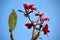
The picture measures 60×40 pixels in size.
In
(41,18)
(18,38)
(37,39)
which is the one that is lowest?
(18,38)

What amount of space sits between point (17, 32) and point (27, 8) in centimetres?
55

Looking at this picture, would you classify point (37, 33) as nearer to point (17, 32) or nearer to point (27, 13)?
point (27, 13)

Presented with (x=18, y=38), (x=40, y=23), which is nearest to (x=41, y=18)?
(x=40, y=23)

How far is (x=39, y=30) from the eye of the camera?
591 mm

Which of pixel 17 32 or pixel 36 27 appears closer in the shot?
pixel 36 27

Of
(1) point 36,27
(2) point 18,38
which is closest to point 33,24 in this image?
(1) point 36,27

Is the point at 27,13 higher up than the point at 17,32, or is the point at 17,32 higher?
the point at 27,13

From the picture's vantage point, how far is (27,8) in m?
0.58

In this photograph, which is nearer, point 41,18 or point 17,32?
point 41,18

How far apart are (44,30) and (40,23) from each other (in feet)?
0.12

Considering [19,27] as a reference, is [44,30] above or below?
above

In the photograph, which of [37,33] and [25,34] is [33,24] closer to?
[37,33]

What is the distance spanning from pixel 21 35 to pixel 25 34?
4 centimetres

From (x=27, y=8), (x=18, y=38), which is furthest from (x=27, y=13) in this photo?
(x=18, y=38)
